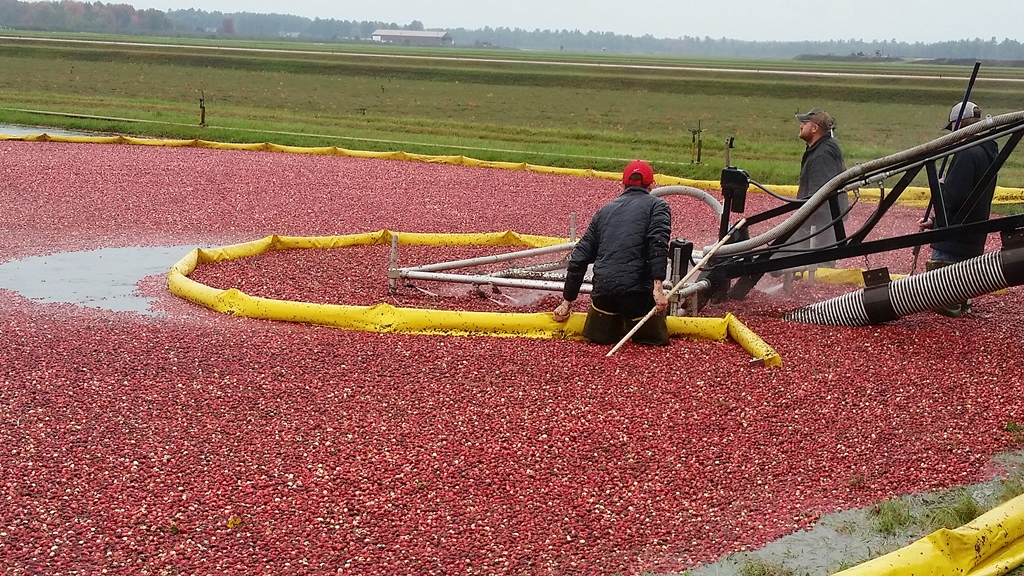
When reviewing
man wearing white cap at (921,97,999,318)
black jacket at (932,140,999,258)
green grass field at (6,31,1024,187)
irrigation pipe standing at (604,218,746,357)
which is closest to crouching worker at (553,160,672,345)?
irrigation pipe standing at (604,218,746,357)

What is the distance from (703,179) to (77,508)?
1519 cm

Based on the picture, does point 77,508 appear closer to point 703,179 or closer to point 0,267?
point 0,267

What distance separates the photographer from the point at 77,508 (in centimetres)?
504

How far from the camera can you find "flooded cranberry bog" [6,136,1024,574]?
4.82 metres

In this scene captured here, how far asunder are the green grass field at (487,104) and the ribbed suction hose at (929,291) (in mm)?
10353

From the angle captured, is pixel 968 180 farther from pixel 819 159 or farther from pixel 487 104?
pixel 487 104

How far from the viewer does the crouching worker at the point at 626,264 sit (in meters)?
7.64

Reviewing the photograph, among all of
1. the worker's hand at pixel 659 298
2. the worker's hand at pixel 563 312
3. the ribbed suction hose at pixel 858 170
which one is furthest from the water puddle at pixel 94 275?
the ribbed suction hose at pixel 858 170

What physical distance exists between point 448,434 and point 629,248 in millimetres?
2290

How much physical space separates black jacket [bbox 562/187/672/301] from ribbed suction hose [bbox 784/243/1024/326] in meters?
1.71

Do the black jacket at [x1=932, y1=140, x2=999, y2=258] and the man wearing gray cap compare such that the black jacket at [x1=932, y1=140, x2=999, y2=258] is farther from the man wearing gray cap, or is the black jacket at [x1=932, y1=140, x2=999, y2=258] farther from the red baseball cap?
the red baseball cap

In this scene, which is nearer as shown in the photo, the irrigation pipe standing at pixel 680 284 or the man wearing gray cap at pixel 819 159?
the irrigation pipe standing at pixel 680 284

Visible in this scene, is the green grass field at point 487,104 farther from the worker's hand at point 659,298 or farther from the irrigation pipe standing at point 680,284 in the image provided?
the worker's hand at point 659,298

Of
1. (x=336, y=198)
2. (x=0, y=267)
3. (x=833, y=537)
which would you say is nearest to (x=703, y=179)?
(x=336, y=198)
